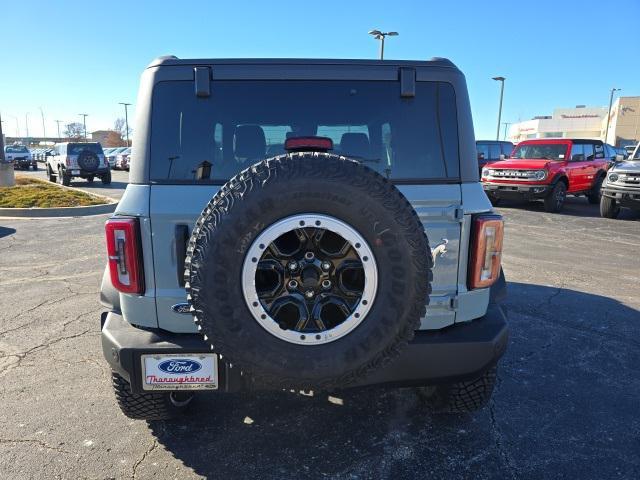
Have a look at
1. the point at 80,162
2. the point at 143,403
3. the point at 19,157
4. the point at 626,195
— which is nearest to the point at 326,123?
the point at 143,403

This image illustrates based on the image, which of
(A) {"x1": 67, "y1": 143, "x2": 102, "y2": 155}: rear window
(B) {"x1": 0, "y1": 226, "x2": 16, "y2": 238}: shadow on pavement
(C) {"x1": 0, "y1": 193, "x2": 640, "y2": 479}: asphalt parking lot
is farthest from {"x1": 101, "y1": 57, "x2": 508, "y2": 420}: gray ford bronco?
(A) {"x1": 67, "y1": 143, "x2": 102, "y2": 155}: rear window

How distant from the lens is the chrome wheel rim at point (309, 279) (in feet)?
6.27

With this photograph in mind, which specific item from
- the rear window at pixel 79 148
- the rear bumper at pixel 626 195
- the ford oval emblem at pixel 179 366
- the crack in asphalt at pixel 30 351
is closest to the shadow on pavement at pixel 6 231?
the crack in asphalt at pixel 30 351

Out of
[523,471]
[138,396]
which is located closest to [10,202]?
[138,396]

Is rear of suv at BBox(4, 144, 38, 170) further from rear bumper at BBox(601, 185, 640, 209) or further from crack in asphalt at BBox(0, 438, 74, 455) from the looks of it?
crack in asphalt at BBox(0, 438, 74, 455)

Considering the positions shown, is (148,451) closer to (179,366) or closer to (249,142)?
(179,366)

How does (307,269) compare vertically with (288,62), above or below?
below

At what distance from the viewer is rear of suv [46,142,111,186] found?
1834 cm

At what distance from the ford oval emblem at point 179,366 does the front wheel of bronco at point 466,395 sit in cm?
145

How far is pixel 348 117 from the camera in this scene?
240cm

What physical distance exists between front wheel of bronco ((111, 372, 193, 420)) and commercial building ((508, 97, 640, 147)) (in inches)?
2934

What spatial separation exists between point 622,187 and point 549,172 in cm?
177

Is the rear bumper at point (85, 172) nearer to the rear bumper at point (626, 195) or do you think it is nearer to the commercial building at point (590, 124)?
the rear bumper at point (626, 195)

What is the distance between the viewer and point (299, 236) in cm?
200
